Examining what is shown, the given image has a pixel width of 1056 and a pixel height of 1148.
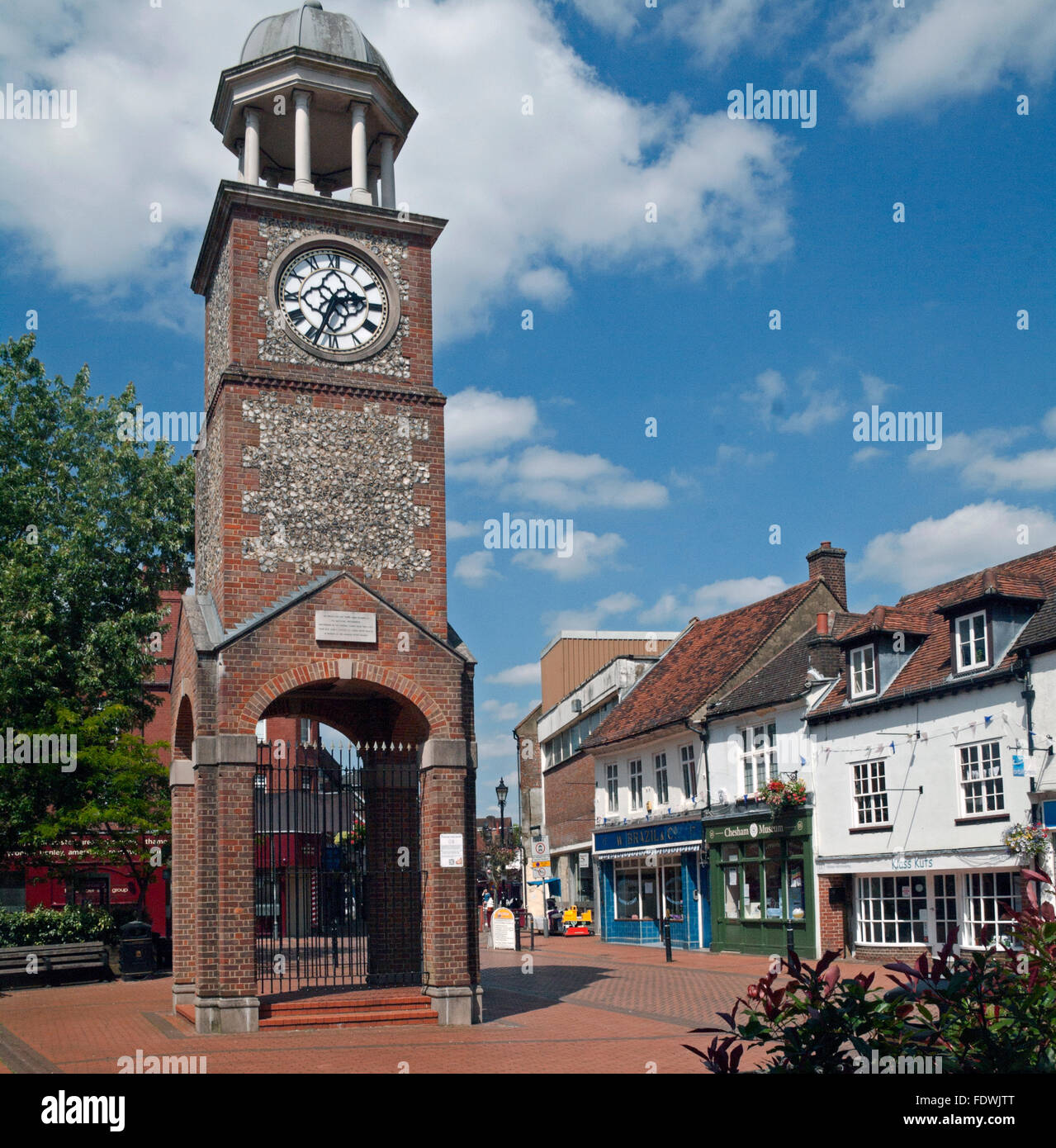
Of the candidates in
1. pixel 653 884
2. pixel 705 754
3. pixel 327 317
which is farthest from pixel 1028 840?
pixel 653 884

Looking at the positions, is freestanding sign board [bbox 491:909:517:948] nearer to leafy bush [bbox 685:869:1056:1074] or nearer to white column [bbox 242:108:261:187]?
white column [bbox 242:108:261:187]

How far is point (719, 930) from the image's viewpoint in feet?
99.1

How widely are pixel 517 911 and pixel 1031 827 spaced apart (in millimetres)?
25309

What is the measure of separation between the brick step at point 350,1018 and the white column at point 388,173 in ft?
37.2

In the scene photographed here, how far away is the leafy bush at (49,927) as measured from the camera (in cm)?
2525

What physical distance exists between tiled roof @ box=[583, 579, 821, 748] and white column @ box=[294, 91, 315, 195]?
1890cm

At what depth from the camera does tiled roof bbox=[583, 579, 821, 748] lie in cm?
3247

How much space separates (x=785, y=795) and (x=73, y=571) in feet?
58.6

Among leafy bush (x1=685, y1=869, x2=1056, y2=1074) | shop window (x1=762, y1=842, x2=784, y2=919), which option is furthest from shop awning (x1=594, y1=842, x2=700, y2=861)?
leafy bush (x1=685, y1=869, x2=1056, y2=1074)

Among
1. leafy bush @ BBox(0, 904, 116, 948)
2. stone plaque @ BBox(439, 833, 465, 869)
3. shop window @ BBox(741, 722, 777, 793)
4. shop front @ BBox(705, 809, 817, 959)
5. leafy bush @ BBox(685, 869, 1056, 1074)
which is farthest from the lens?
shop window @ BBox(741, 722, 777, 793)

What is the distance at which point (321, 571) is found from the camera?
16.1 metres

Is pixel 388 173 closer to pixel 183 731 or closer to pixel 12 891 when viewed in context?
pixel 183 731

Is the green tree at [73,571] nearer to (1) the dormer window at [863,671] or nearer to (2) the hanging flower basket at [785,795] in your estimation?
(2) the hanging flower basket at [785,795]
